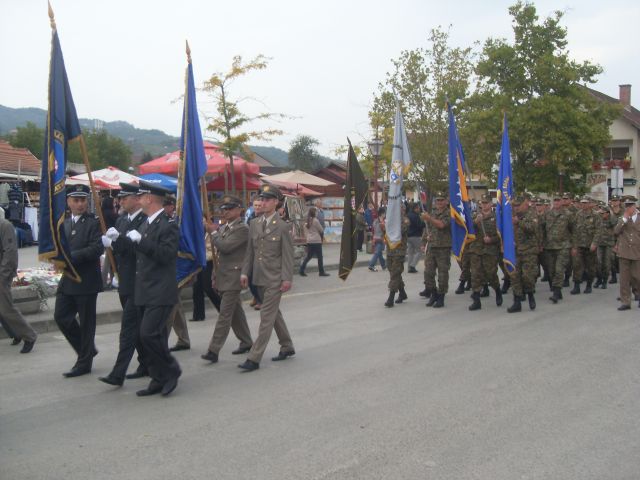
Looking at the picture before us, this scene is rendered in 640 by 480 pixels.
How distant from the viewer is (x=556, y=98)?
94.6 ft

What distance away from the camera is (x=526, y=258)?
11.0 metres

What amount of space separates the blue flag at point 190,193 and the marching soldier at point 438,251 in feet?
15.6

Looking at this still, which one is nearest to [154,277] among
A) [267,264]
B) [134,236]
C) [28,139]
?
[134,236]

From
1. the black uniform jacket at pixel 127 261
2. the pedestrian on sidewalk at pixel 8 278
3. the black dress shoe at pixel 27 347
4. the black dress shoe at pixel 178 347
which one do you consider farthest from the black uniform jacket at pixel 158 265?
the black dress shoe at pixel 27 347

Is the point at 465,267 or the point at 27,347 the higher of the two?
the point at 465,267

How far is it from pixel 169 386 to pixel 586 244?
33.0 ft

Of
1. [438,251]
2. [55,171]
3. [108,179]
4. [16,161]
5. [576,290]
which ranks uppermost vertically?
[16,161]

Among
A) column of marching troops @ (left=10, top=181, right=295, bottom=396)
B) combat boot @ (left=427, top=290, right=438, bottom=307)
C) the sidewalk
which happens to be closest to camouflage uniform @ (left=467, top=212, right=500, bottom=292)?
combat boot @ (left=427, top=290, right=438, bottom=307)

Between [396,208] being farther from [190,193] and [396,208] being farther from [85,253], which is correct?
[85,253]

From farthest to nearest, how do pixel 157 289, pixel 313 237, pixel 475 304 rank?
pixel 313 237, pixel 475 304, pixel 157 289

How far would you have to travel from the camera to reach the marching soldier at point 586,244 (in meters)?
13.1

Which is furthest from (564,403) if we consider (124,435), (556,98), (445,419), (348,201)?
(556,98)

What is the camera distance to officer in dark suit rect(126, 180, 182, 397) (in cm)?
592

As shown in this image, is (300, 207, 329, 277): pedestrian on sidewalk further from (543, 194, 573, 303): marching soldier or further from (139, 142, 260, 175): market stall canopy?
(543, 194, 573, 303): marching soldier
